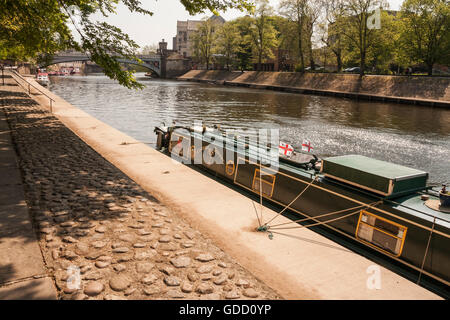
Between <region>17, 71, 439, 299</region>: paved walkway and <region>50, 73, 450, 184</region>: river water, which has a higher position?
<region>50, 73, 450, 184</region>: river water

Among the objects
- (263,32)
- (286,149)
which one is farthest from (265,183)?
(263,32)

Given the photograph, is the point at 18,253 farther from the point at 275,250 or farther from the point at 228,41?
the point at 228,41

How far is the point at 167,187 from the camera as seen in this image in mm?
12320

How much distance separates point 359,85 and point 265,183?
2069 inches

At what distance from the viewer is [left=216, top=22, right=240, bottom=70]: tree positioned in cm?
9406

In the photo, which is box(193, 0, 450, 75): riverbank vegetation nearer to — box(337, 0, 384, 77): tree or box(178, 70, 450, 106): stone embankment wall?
box(337, 0, 384, 77): tree

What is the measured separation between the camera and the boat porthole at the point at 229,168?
551 inches

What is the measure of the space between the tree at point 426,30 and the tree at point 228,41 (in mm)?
48172

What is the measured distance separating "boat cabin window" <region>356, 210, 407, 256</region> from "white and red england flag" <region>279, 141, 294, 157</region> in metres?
3.80

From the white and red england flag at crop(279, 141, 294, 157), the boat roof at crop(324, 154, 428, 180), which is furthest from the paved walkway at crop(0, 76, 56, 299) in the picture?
the white and red england flag at crop(279, 141, 294, 157)

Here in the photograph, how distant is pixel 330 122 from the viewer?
3409 cm

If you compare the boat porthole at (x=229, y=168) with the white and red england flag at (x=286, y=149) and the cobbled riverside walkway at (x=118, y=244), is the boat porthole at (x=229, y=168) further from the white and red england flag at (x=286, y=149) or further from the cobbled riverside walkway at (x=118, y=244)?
the cobbled riverside walkway at (x=118, y=244)
